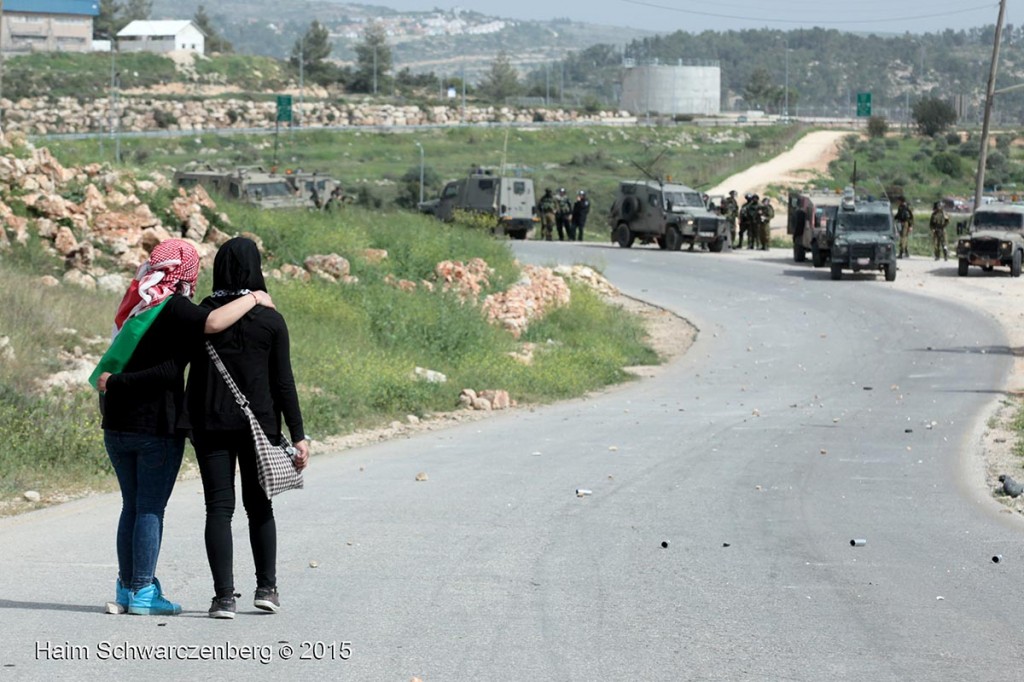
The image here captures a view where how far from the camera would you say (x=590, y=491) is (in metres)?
12.3

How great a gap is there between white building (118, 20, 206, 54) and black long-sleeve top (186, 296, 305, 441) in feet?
519

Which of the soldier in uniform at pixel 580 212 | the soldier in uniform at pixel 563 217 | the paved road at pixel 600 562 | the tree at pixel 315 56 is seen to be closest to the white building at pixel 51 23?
the tree at pixel 315 56

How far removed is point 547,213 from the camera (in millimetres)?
51031

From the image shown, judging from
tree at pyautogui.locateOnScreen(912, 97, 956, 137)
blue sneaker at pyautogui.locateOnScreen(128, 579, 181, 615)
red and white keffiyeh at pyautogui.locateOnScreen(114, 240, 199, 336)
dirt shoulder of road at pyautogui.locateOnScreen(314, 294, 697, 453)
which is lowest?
dirt shoulder of road at pyautogui.locateOnScreen(314, 294, 697, 453)

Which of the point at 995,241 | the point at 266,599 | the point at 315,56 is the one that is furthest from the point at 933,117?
the point at 266,599

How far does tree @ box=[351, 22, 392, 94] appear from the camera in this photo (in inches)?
5773

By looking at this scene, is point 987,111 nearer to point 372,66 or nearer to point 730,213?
point 730,213

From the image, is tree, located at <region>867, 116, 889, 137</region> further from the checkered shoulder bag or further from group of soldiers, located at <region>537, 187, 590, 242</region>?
the checkered shoulder bag

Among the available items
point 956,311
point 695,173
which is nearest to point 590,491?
point 956,311

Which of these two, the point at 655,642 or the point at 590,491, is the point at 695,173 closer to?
the point at 590,491

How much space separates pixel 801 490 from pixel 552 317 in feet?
49.0

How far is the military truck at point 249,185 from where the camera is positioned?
36500 millimetres

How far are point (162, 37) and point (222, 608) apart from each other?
164 m

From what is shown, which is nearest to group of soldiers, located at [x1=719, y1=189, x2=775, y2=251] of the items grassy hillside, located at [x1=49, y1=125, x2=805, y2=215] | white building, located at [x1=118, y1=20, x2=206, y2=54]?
grassy hillside, located at [x1=49, y1=125, x2=805, y2=215]
